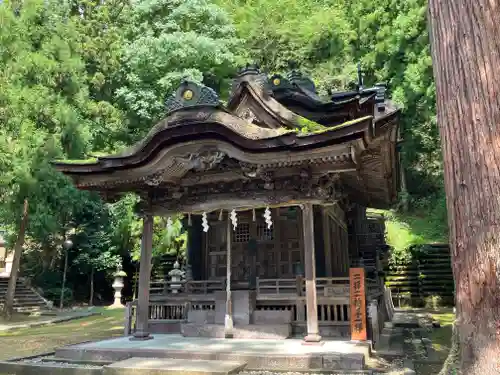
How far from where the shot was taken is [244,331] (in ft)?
33.6

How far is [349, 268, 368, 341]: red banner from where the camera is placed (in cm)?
909

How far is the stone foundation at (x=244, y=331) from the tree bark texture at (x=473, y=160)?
666cm

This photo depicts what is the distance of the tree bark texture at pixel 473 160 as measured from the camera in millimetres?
3479

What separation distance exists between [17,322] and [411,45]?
925 inches

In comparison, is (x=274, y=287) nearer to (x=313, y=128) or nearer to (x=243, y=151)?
(x=243, y=151)

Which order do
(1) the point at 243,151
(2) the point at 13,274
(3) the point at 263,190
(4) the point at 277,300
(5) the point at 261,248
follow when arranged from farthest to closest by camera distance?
(2) the point at 13,274 < (5) the point at 261,248 < (4) the point at 277,300 < (3) the point at 263,190 < (1) the point at 243,151

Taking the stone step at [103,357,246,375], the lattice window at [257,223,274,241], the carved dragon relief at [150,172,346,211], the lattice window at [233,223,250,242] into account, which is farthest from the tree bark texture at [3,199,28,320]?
the stone step at [103,357,246,375]

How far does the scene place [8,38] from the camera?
66.2ft

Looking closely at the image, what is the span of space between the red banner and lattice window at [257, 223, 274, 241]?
11.3 feet

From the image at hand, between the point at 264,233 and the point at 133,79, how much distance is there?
17.3 metres

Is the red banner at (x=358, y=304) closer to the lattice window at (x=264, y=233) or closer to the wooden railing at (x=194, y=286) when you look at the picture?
the lattice window at (x=264, y=233)

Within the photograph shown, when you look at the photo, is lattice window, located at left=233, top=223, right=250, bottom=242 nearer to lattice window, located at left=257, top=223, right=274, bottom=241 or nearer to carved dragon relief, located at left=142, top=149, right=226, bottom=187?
lattice window, located at left=257, top=223, right=274, bottom=241

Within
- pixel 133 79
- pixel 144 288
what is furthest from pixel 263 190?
pixel 133 79

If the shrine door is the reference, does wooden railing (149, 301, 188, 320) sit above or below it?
below
